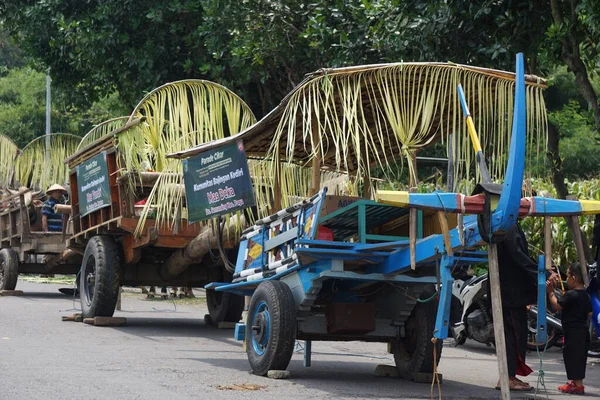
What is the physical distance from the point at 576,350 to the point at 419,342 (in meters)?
1.39

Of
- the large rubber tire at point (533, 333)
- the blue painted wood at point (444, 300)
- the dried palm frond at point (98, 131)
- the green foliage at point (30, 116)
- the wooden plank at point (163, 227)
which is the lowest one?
the large rubber tire at point (533, 333)

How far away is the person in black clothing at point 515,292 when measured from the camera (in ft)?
29.0

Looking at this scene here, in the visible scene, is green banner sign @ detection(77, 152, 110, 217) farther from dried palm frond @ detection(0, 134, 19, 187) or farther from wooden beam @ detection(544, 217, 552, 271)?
wooden beam @ detection(544, 217, 552, 271)

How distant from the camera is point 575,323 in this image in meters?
8.92

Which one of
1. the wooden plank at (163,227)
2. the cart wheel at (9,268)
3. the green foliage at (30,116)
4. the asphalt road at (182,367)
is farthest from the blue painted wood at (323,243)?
the green foliage at (30,116)

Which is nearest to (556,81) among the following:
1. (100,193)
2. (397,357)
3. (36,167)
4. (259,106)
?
(259,106)

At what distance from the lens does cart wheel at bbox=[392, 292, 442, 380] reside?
9.20 m

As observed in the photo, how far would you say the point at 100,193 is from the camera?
1365 centimetres

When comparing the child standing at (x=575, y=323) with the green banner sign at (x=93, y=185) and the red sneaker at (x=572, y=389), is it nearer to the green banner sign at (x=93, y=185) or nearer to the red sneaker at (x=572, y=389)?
the red sneaker at (x=572, y=389)

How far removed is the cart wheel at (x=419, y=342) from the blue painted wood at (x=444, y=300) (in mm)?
1596

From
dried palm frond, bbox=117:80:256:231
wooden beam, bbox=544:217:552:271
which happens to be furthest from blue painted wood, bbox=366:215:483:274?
dried palm frond, bbox=117:80:256:231

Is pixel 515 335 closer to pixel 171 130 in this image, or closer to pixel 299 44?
pixel 171 130

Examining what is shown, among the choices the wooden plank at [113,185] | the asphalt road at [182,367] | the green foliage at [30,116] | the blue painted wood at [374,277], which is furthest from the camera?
the green foliage at [30,116]

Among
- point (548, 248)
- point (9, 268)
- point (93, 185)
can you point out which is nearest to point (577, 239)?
point (548, 248)
